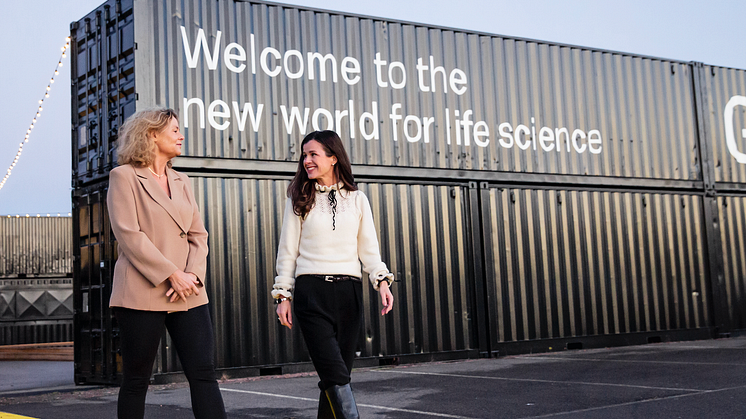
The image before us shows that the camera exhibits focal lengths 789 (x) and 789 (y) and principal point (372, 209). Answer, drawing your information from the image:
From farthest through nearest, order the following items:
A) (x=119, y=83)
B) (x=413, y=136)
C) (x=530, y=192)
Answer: (x=530, y=192), (x=413, y=136), (x=119, y=83)

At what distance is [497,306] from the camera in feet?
32.4

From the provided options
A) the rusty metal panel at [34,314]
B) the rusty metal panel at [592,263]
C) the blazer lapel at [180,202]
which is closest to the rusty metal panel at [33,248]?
the rusty metal panel at [34,314]

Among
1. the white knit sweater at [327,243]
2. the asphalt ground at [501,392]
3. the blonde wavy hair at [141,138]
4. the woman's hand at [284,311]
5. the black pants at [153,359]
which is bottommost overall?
the asphalt ground at [501,392]

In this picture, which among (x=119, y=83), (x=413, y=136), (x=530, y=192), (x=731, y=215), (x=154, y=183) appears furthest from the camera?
(x=731, y=215)

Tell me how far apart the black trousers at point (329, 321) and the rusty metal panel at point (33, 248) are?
2107 cm

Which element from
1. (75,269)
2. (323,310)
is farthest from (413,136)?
(323,310)

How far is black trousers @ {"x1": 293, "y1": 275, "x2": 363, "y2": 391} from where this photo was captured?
317 cm

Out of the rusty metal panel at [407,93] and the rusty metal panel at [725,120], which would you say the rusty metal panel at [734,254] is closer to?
the rusty metal panel at [725,120]

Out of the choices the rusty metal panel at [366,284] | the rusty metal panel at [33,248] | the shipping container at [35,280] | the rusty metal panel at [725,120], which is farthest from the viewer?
the rusty metal panel at [33,248]

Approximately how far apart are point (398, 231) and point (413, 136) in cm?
122

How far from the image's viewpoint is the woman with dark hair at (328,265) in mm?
3187

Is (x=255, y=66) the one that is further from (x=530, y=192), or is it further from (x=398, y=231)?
(x=530, y=192)

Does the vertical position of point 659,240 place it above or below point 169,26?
below

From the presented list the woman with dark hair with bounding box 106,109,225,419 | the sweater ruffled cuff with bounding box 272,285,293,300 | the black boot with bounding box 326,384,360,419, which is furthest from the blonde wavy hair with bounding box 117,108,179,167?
the black boot with bounding box 326,384,360,419
